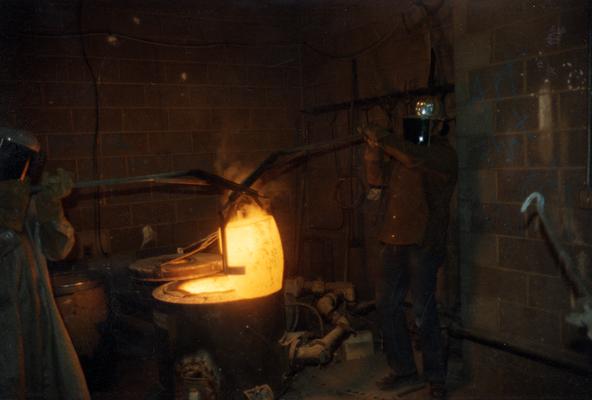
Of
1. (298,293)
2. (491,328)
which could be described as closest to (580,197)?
(491,328)

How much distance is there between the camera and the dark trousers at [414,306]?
175 inches

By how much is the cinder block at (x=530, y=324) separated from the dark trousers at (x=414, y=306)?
536 millimetres

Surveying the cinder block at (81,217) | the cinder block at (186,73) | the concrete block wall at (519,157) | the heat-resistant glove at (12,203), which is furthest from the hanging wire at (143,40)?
the concrete block wall at (519,157)

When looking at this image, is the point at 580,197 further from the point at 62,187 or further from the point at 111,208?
the point at 111,208

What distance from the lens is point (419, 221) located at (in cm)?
438

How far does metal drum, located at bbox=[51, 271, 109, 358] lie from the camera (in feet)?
16.3

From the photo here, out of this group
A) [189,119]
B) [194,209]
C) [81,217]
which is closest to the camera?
[81,217]

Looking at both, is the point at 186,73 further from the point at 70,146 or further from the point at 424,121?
the point at 424,121

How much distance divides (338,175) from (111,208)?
107 inches

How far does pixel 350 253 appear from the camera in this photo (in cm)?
673

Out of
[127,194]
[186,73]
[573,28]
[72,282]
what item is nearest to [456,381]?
[573,28]

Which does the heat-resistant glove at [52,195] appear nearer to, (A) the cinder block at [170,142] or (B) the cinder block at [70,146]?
(B) the cinder block at [70,146]

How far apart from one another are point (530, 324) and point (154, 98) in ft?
15.0

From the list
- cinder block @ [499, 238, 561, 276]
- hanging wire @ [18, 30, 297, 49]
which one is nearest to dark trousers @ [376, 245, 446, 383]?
cinder block @ [499, 238, 561, 276]
